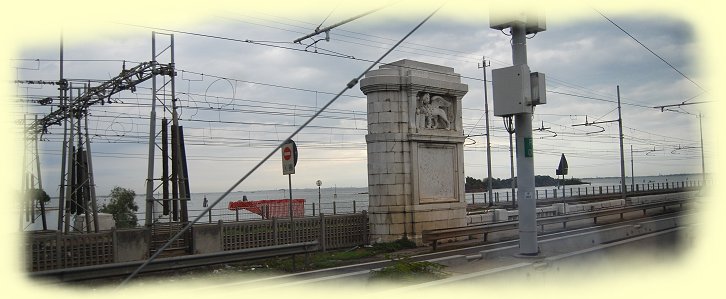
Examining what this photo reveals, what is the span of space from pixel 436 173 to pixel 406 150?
1.70 metres

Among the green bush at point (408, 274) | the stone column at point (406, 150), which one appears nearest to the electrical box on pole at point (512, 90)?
the green bush at point (408, 274)

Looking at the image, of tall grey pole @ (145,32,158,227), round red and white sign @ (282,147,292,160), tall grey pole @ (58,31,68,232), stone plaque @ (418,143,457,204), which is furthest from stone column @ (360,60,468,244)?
tall grey pole @ (58,31,68,232)

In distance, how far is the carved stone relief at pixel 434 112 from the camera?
1938 cm

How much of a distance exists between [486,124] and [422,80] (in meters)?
26.8

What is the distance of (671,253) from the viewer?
12938mm

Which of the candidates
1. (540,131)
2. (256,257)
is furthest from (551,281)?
(540,131)

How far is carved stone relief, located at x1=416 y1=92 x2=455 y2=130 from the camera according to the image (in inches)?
763

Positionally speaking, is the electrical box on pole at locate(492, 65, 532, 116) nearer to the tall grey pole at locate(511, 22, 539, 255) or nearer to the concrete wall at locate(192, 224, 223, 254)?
the tall grey pole at locate(511, 22, 539, 255)

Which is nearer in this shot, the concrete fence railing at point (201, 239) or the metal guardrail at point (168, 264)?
the metal guardrail at point (168, 264)

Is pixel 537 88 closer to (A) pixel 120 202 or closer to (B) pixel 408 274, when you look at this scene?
(B) pixel 408 274

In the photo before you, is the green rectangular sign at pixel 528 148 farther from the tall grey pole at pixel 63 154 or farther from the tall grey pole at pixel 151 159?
the tall grey pole at pixel 63 154

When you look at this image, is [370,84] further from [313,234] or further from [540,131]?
[540,131]

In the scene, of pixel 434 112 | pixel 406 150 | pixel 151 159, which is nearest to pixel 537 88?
pixel 406 150

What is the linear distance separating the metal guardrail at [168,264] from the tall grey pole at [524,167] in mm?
5960
